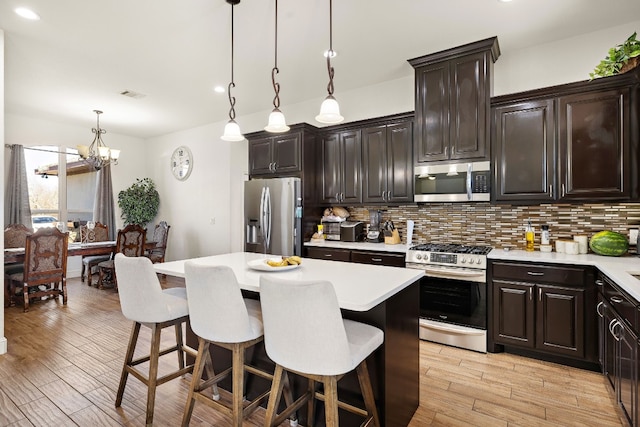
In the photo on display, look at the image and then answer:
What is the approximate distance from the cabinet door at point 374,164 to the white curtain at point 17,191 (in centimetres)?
558

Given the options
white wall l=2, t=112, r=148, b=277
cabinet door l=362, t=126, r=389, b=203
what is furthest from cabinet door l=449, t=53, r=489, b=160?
white wall l=2, t=112, r=148, b=277

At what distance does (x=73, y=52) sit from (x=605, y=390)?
17.7ft

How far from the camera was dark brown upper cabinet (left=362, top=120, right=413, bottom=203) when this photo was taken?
12.1 ft

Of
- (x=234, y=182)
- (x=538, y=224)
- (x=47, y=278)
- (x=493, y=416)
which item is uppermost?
(x=234, y=182)

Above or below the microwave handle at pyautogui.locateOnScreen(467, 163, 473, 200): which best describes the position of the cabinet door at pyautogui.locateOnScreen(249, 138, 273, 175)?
above

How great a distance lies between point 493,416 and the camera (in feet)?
6.81

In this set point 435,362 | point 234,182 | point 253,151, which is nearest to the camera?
point 435,362

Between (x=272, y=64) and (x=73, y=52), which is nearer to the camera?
(x=73, y=52)

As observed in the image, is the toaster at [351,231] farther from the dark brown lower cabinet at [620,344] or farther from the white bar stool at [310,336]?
the white bar stool at [310,336]

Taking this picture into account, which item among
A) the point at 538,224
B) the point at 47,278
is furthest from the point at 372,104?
the point at 47,278

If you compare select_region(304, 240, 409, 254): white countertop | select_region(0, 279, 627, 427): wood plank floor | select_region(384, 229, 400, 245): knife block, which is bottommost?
select_region(0, 279, 627, 427): wood plank floor

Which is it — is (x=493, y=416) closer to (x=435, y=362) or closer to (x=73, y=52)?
(x=435, y=362)

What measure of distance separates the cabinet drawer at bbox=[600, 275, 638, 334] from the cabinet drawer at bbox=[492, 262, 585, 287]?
26 centimetres

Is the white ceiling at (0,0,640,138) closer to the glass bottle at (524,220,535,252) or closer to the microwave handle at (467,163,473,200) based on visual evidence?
the microwave handle at (467,163,473,200)
